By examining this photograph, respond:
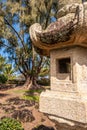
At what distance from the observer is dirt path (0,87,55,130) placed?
925 centimetres

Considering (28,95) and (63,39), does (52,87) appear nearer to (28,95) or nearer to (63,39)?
(63,39)

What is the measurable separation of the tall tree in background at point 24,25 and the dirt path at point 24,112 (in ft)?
15.1

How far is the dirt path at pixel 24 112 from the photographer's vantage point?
925 centimetres

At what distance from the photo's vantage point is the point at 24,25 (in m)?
16.4

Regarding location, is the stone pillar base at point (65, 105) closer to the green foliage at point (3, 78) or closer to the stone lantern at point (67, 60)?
the stone lantern at point (67, 60)

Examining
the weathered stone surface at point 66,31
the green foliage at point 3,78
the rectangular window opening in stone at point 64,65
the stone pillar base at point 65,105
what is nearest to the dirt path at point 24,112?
the stone pillar base at point 65,105

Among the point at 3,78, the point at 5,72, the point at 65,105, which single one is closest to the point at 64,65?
the point at 65,105

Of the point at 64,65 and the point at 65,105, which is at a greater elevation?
the point at 64,65

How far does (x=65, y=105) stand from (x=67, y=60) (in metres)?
1.31

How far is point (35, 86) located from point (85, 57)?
12.1 meters

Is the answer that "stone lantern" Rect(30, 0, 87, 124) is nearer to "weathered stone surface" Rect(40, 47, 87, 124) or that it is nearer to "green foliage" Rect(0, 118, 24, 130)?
"weathered stone surface" Rect(40, 47, 87, 124)

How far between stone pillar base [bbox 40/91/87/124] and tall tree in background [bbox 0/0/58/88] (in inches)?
415

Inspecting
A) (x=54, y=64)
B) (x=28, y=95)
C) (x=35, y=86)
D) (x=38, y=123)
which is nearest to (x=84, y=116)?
(x=54, y=64)

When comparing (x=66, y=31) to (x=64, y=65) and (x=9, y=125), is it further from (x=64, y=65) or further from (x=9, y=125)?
(x=9, y=125)
